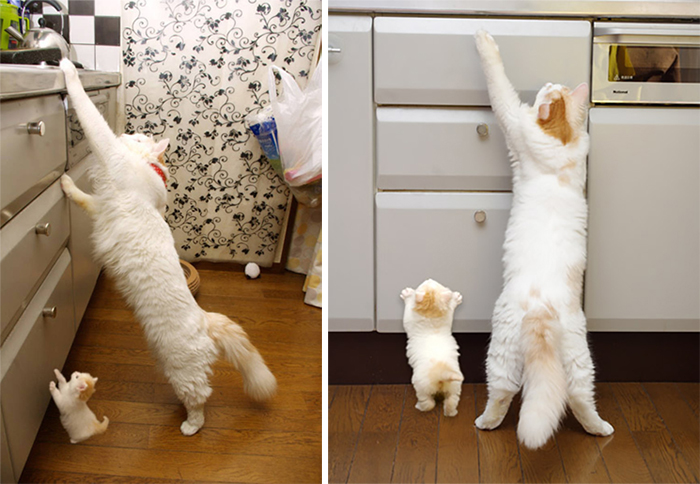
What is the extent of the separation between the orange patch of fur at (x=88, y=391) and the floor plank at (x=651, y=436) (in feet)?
3.96

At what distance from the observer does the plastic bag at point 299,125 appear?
4.11 ft

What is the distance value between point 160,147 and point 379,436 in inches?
33.4

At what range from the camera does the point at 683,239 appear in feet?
5.08

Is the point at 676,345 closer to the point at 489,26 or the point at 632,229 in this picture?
the point at 632,229

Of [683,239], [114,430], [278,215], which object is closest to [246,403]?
[114,430]

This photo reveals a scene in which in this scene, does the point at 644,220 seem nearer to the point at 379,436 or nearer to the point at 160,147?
the point at 379,436

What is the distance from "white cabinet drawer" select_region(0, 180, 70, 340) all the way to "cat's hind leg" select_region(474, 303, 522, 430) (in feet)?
3.18

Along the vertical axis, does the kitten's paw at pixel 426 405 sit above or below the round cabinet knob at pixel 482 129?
below

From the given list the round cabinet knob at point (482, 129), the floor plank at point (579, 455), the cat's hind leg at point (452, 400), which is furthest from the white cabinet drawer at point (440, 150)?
the floor plank at point (579, 455)

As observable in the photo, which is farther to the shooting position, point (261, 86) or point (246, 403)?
point (246, 403)

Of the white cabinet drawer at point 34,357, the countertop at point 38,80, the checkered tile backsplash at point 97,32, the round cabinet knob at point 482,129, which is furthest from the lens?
the round cabinet knob at point 482,129

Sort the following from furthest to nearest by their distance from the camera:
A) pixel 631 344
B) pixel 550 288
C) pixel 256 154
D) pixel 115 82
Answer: pixel 631 344 < pixel 550 288 < pixel 256 154 < pixel 115 82

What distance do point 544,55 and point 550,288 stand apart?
56 centimetres

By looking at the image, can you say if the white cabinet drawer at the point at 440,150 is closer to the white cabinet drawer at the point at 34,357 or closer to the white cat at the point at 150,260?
the white cat at the point at 150,260
